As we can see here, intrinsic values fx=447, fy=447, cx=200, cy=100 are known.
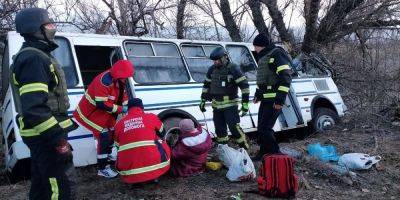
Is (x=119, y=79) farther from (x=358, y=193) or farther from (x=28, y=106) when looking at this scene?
(x=358, y=193)

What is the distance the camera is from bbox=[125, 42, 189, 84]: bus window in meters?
6.92

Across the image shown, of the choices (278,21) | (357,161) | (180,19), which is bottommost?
(357,161)

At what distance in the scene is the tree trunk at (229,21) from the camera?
44.3 feet

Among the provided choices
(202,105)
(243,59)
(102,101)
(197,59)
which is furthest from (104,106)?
(243,59)

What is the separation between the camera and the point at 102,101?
18.9ft

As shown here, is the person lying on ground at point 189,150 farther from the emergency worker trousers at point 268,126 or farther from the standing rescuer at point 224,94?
the standing rescuer at point 224,94

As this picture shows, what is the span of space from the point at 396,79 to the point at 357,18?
2.06 metres

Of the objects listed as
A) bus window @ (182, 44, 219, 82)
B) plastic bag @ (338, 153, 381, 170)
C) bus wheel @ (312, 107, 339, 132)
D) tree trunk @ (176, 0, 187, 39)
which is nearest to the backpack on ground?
plastic bag @ (338, 153, 381, 170)

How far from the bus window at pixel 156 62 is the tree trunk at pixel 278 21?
613 cm

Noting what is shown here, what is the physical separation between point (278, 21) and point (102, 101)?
8530 millimetres

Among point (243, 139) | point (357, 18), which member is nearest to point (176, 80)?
A: point (243, 139)

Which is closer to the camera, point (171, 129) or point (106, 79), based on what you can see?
point (106, 79)

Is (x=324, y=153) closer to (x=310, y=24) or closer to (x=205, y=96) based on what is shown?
(x=205, y=96)

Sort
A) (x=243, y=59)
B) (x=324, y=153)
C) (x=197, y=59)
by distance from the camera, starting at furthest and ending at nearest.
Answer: (x=243, y=59)
(x=197, y=59)
(x=324, y=153)
